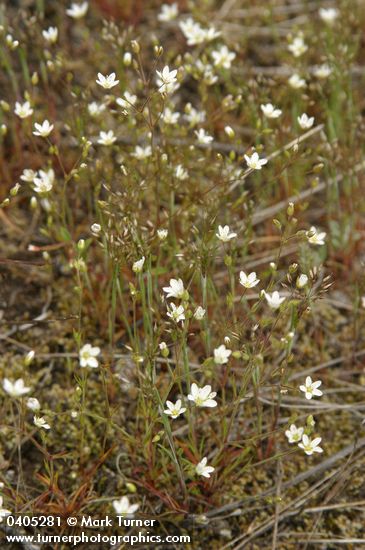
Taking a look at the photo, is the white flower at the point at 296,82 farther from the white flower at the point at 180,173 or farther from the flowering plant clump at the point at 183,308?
the white flower at the point at 180,173

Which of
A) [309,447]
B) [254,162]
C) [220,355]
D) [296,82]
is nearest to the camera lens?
[220,355]

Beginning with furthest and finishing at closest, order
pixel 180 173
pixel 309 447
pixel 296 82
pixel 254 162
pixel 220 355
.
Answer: pixel 296 82 < pixel 180 173 < pixel 254 162 < pixel 309 447 < pixel 220 355

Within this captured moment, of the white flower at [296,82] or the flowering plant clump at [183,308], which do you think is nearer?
the flowering plant clump at [183,308]

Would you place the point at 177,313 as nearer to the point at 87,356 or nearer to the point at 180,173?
the point at 87,356

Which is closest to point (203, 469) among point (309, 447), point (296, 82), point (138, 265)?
point (309, 447)

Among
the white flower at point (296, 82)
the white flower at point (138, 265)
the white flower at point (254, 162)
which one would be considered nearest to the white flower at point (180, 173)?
the white flower at point (254, 162)

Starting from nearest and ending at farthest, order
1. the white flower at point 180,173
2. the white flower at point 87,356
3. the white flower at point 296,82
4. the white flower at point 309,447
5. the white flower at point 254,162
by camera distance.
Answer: the white flower at point 87,356, the white flower at point 309,447, the white flower at point 254,162, the white flower at point 180,173, the white flower at point 296,82

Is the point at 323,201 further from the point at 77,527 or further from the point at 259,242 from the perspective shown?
the point at 77,527

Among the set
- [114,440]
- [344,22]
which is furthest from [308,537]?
[344,22]

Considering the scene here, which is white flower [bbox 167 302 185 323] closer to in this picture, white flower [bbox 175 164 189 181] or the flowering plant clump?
the flowering plant clump
